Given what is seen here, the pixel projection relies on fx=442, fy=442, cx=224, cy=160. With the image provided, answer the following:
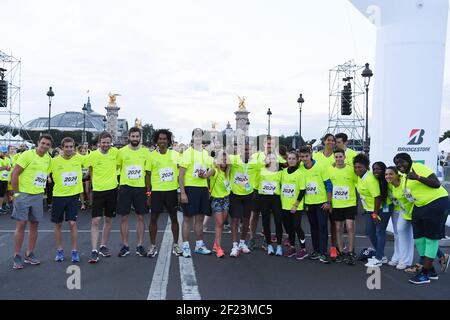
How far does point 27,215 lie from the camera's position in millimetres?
6781

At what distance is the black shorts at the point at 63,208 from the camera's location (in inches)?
274

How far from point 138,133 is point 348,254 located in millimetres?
3942

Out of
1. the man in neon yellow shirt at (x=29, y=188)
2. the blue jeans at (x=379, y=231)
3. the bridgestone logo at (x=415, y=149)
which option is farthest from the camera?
the bridgestone logo at (x=415, y=149)

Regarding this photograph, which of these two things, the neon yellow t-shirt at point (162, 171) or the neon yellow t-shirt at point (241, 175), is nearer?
the neon yellow t-shirt at point (162, 171)

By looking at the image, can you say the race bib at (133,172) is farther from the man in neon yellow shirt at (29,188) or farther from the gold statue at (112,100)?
the gold statue at (112,100)

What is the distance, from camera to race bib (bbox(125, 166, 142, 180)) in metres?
7.30

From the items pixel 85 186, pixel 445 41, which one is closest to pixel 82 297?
pixel 445 41

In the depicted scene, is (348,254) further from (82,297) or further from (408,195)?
(82,297)

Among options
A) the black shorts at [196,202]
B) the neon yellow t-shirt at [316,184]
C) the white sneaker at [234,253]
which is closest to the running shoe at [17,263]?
the black shorts at [196,202]

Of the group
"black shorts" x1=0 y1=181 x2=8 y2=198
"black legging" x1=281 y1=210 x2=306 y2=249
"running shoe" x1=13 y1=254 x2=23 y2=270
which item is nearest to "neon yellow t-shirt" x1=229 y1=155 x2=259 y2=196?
"black legging" x1=281 y1=210 x2=306 y2=249

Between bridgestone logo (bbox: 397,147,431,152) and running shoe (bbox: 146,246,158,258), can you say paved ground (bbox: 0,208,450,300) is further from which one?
bridgestone logo (bbox: 397,147,431,152)

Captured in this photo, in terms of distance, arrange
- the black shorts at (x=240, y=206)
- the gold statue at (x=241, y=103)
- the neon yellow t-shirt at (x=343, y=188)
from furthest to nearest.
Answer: the gold statue at (x=241, y=103), the black shorts at (x=240, y=206), the neon yellow t-shirt at (x=343, y=188)

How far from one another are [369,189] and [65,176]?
4.87 metres

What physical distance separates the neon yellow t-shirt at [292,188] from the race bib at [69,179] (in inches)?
135
